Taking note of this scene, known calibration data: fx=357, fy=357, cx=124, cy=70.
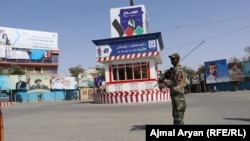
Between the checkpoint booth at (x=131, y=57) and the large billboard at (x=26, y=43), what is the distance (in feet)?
184

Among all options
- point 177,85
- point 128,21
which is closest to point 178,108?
point 177,85

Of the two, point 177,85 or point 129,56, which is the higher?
point 129,56

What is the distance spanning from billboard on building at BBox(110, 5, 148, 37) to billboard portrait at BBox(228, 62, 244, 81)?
3572 centimetres

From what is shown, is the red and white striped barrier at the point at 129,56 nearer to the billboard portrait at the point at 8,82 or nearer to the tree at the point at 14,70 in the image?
the billboard portrait at the point at 8,82

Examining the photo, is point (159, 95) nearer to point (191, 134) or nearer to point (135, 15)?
point (135, 15)

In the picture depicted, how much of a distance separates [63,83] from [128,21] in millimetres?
42232

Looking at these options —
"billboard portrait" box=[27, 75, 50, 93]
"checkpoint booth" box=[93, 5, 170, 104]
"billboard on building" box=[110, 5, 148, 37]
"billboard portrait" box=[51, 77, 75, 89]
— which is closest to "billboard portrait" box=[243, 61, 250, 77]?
"billboard portrait" box=[51, 77, 75, 89]

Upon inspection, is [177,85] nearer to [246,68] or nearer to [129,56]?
[129,56]

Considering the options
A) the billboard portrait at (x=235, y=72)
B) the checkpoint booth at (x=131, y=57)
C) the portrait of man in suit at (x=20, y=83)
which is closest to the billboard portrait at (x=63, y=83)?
the portrait of man in suit at (x=20, y=83)

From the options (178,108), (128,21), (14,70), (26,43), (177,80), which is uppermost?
(26,43)

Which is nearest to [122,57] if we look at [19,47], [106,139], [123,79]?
[123,79]

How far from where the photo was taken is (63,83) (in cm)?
6888

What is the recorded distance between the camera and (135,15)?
29.0 metres

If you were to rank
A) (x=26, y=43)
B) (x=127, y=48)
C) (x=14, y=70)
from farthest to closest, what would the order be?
(x=26, y=43)
(x=14, y=70)
(x=127, y=48)
